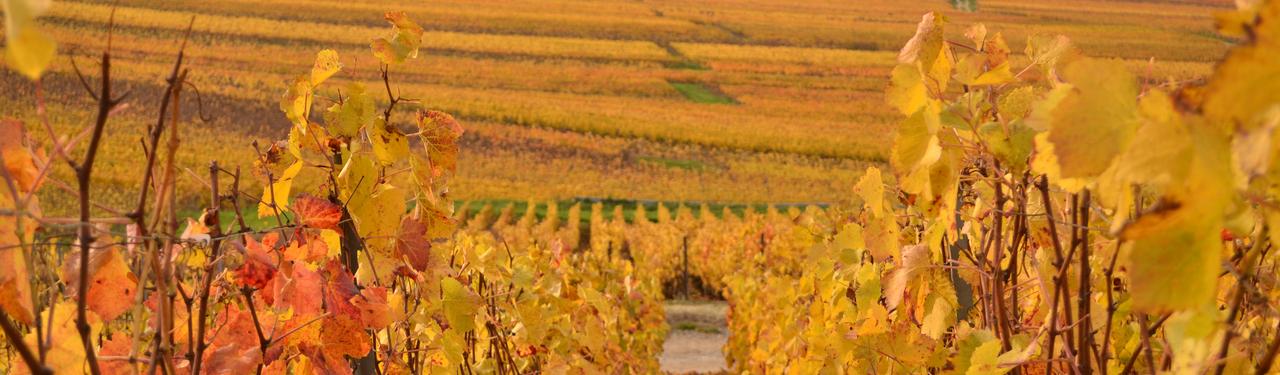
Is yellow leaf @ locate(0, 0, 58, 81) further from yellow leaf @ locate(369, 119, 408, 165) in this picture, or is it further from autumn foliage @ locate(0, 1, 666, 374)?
yellow leaf @ locate(369, 119, 408, 165)

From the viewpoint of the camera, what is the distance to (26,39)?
35 centimetres

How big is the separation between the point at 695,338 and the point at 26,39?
10422 millimetres

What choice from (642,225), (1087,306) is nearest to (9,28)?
(1087,306)

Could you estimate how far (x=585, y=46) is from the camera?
Answer: 31.9 metres

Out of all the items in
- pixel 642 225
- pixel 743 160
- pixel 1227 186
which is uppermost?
pixel 743 160

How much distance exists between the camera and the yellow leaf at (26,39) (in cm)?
34

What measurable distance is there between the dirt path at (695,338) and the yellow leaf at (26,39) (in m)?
8.47

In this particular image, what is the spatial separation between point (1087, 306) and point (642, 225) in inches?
534

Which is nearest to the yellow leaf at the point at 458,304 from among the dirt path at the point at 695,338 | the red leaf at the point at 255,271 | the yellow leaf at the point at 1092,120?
the red leaf at the point at 255,271

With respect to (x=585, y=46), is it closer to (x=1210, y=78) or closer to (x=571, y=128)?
(x=571, y=128)

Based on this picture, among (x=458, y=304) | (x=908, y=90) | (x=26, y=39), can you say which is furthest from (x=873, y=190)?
(x=26, y=39)

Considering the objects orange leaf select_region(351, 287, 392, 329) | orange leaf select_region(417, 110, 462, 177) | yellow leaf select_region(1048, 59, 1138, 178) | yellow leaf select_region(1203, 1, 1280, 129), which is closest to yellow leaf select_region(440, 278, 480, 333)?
orange leaf select_region(417, 110, 462, 177)

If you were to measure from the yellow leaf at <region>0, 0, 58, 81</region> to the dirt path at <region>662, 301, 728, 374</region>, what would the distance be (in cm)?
847

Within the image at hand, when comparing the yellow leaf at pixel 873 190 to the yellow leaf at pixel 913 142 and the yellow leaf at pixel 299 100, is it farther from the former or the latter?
the yellow leaf at pixel 299 100
